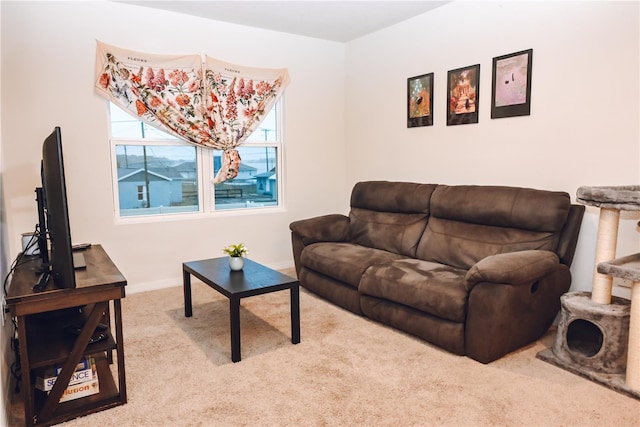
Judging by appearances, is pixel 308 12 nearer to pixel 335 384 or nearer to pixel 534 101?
pixel 534 101

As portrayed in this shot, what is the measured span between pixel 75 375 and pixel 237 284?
972mm

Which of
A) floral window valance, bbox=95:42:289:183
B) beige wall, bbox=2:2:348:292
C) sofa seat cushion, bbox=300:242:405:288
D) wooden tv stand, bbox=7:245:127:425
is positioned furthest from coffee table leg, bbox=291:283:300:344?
floral window valance, bbox=95:42:289:183

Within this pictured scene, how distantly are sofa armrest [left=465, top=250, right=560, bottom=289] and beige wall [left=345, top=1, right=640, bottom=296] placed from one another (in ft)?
1.97

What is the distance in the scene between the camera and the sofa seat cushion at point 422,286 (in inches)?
102

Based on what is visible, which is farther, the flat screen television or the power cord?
the power cord

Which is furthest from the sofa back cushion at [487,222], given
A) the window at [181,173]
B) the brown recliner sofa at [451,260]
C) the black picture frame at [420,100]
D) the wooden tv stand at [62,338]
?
the wooden tv stand at [62,338]

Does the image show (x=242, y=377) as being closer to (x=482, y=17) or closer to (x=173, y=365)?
(x=173, y=365)

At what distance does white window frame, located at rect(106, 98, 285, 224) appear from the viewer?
3.81 metres

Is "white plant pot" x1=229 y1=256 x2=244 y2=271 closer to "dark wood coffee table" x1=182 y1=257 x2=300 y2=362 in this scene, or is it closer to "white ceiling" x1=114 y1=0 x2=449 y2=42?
"dark wood coffee table" x1=182 y1=257 x2=300 y2=362

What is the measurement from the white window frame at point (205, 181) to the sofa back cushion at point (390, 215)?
0.94 m

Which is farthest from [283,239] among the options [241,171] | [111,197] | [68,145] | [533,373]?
[533,373]

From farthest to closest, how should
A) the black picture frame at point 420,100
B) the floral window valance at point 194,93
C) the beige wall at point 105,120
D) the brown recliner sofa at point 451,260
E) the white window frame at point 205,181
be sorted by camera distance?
the black picture frame at point 420,100
the white window frame at point 205,181
the floral window valance at point 194,93
the beige wall at point 105,120
the brown recliner sofa at point 451,260

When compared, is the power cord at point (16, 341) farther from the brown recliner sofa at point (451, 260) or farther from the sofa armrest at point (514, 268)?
the sofa armrest at point (514, 268)

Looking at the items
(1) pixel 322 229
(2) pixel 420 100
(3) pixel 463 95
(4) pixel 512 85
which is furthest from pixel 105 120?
(4) pixel 512 85
